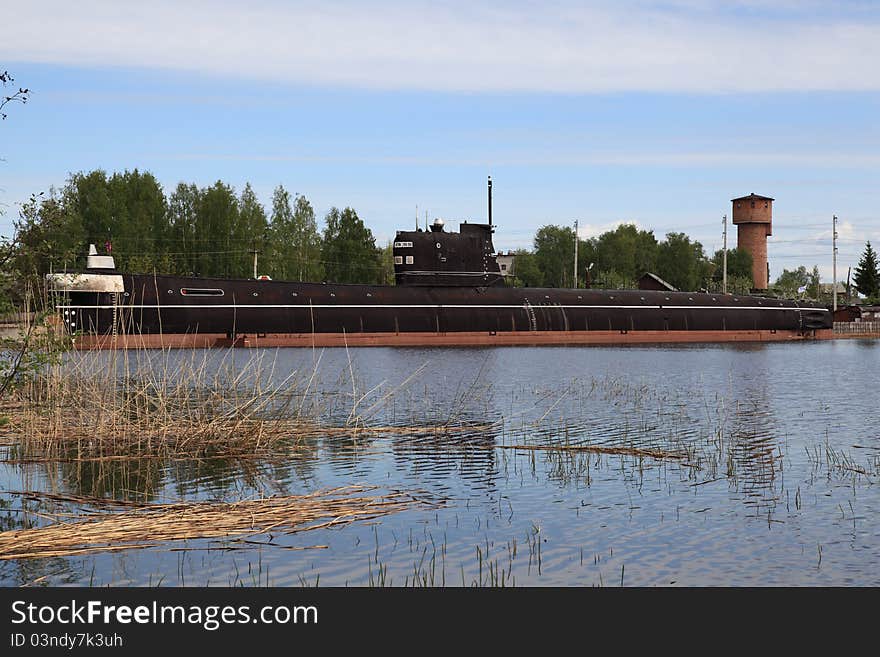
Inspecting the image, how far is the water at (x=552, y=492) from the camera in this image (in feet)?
40.7

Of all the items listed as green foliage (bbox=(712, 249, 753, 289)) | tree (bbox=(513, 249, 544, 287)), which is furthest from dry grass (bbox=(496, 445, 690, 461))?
tree (bbox=(513, 249, 544, 287))

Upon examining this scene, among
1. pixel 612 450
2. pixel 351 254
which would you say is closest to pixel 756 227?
pixel 351 254

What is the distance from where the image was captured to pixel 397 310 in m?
67.1

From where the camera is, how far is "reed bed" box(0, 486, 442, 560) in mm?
12789

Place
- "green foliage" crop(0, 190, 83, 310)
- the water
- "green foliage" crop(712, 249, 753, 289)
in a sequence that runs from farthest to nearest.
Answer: "green foliage" crop(712, 249, 753, 289), "green foliage" crop(0, 190, 83, 310), the water

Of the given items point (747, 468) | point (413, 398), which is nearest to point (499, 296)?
point (413, 398)

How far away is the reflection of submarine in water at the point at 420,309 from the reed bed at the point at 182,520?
39.0 m

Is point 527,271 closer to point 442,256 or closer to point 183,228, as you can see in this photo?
point 183,228

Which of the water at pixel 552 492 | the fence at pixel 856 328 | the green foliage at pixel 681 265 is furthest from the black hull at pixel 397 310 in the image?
the green foliage at pixel 681 265

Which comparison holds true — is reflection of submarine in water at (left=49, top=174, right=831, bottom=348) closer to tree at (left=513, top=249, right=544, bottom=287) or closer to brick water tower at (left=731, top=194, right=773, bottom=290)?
brick water tower at (left=731, top=194, right=773, bottom=290)

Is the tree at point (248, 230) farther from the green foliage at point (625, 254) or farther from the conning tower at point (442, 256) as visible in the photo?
the green foliage at point (625, 254)

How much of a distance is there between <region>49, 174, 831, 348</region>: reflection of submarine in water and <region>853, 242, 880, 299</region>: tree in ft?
250
